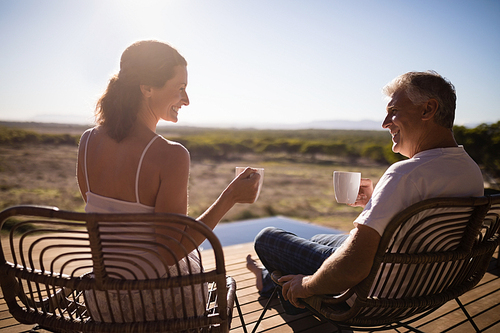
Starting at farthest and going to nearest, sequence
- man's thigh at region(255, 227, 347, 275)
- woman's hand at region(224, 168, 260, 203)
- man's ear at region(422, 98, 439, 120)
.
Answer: man's thigh at region(255, 227, 347, 275), man's ear at region(422, 98, 439, 120), woman's hand at region(224, 168, 260, 203)

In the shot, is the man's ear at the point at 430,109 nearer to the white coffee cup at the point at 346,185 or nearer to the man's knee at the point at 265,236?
the white coffee cup at the point at 346,185

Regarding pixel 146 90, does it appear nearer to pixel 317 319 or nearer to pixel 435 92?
pixel 435 92

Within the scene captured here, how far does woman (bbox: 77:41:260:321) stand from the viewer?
2.95ft

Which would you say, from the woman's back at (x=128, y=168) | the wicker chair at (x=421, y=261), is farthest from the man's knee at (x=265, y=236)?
the woman's back at (x=128, y=168)

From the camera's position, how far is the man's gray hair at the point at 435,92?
1.16m

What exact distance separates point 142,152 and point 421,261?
Result: 2.82ft

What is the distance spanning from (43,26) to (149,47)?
25.0 ft

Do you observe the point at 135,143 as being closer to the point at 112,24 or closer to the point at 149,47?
the point at 149,47

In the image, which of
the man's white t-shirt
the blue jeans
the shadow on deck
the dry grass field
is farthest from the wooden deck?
the dry grass field

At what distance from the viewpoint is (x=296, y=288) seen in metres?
1.20

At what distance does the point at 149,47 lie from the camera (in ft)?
3.36

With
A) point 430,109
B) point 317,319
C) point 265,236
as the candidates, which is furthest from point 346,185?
point 317,319

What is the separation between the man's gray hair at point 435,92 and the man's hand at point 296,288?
73 cm

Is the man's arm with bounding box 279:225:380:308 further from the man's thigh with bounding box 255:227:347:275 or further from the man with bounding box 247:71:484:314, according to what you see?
the man's thigh with bounding box 255:227:347:275
